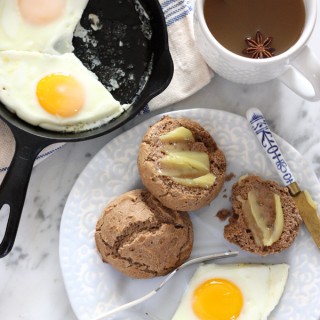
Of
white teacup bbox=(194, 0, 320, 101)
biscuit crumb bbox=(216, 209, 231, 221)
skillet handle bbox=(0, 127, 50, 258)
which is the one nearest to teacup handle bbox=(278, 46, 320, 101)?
white teacup bbox=(194, 0, 320, 101)

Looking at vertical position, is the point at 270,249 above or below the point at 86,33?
below

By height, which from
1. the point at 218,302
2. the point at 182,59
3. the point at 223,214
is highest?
the point at 182,59

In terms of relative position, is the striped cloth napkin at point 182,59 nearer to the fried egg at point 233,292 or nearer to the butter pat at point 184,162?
the butter pat at point 184,162

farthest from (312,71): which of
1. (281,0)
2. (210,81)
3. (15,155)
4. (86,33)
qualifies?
(15,155)

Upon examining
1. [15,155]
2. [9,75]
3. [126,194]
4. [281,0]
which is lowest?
[126,194]

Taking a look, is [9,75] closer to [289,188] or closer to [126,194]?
[126,194]

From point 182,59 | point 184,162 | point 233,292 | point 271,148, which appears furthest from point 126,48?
point 233,292

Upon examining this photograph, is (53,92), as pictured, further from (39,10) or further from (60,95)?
(39,10)

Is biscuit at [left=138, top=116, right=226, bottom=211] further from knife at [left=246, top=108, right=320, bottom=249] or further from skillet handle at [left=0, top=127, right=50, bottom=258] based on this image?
skillet handle at [left=0, top=127, right=50, bottom=258]
